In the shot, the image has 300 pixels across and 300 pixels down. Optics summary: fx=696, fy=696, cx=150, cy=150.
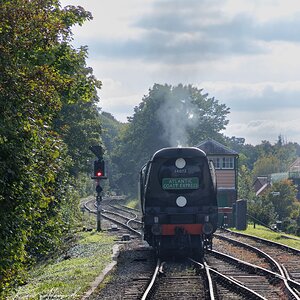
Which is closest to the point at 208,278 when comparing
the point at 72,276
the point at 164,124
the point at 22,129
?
the point at 72,276

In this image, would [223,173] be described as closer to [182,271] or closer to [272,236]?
[272,236]

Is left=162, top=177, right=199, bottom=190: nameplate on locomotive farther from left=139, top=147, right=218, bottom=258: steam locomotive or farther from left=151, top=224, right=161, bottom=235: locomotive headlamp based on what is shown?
left=151, top=224, right=161, bottom=235: locomotive headlamp

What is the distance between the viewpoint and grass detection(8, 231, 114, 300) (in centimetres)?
Result: 1373

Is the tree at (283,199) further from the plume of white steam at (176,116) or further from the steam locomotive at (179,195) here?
the steam locomotive at (179,195)

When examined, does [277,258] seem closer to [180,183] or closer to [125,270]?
[180,183]

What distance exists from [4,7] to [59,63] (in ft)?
30.7

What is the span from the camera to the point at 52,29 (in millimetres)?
10898

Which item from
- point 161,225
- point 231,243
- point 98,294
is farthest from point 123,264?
point 231,243

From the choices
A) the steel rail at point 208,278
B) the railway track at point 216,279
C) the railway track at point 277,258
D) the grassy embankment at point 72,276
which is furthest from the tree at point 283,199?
the steel rail at point 208,278

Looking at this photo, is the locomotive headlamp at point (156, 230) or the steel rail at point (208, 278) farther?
the locomotive headlamp at point (156, 230)

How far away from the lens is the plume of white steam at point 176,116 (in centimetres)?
8969

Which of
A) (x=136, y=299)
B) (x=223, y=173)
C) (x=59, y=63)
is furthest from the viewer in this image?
(x=223, y=173)

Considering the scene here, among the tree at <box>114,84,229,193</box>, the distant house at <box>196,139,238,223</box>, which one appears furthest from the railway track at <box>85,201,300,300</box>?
the tree at <box>114,84,229,193</box>

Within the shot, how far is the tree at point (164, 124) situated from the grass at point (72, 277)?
6156cm
